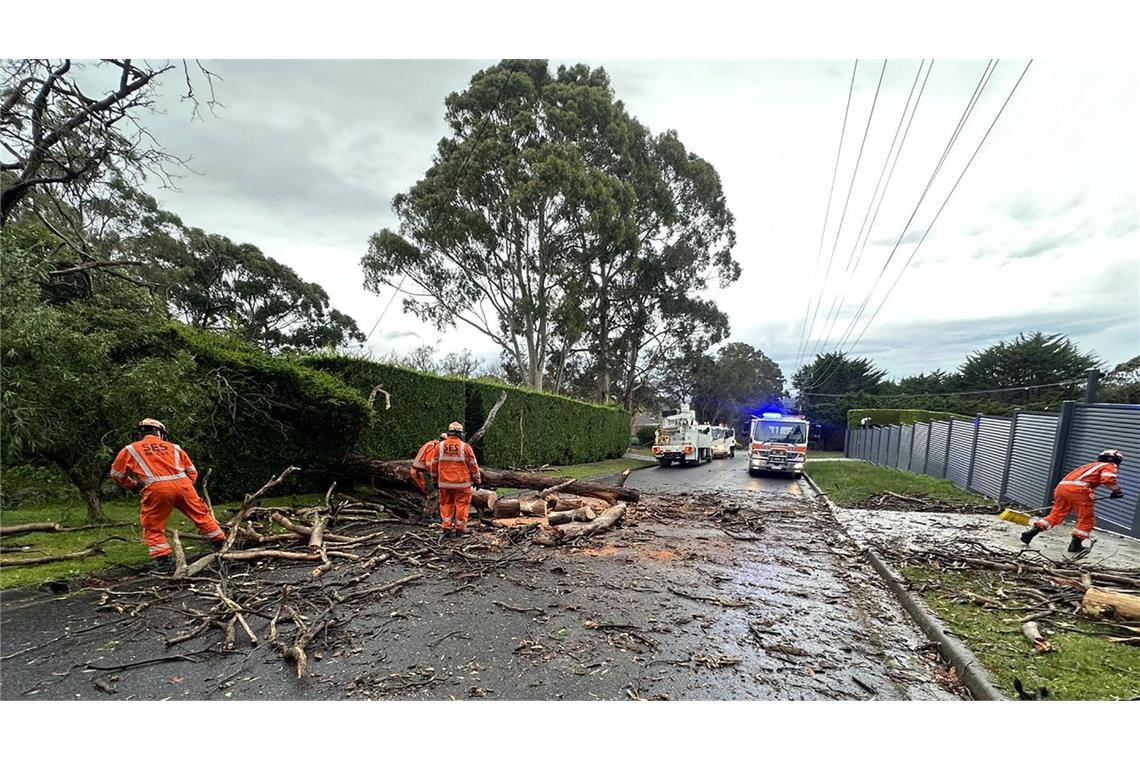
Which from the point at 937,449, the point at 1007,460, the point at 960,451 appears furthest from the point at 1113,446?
the point at 937,449

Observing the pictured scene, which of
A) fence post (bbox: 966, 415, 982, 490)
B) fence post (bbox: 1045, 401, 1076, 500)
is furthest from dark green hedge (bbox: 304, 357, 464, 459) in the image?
fence post (bbox: 966, 415, 982, 490)

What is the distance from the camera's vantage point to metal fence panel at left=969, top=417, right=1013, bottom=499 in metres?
11.7

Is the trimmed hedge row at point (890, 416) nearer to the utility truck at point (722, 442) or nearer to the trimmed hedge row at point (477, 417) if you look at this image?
the utility truck at point (722, 442)

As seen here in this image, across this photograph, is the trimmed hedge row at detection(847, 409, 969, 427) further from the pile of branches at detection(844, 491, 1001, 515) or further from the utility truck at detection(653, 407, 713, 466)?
the pile of branches at detection(844, 491, 1001, 515)

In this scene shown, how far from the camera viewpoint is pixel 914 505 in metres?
11.0

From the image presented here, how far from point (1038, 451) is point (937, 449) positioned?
780 centimetres

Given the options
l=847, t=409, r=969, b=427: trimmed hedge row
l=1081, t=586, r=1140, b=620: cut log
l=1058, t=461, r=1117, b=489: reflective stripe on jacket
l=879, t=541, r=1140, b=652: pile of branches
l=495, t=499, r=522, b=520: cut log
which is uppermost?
l=847, t=409, r=969, b=427: trimmed hedge row

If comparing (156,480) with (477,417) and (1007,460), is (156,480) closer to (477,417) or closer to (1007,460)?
(477,417)

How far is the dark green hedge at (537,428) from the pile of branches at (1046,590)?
1163 cm

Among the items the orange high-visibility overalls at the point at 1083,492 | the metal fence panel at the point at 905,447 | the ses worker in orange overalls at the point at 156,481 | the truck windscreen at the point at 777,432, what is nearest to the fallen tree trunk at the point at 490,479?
the ses worker in orange overalls at the point at 156,481

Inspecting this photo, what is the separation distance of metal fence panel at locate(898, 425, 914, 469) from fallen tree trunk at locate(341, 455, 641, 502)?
1699 cm

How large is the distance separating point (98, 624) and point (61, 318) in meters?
3.48

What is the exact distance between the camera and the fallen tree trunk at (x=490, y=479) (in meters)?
8.77

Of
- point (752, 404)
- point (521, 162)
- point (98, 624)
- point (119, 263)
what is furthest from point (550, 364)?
point (752, 404)
